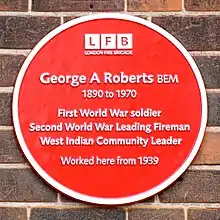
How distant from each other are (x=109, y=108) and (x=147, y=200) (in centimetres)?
30

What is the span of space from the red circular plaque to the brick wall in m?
0.04

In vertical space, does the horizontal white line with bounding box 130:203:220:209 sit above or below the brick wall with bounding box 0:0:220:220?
below

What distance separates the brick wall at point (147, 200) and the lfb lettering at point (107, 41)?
9 centimetres

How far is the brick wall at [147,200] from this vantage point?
77.3 inches

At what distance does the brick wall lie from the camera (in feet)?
6.44

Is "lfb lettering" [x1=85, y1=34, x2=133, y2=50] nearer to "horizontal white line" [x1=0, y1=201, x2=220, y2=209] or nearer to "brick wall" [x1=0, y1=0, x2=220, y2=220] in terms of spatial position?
"brick wall" [x1=0, y1=0, x2=220, y2=220]

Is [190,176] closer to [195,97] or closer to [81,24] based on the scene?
[195,97]

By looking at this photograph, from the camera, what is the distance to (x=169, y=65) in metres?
1.99

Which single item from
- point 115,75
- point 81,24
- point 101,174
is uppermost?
point 81,24

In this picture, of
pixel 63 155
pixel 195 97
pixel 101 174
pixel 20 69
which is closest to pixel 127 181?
pixel 101 174

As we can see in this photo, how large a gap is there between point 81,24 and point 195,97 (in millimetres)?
417

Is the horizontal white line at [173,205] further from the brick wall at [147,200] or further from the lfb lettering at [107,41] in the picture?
the lfb lettering at [107,41]

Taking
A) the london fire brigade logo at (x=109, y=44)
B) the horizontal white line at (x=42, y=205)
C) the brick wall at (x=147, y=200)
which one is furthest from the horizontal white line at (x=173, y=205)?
the london fire brigade logo at (x=109, y=44)

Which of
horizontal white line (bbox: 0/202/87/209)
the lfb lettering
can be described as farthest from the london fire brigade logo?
horizontal white line (bbox: 0/202/87/209)
